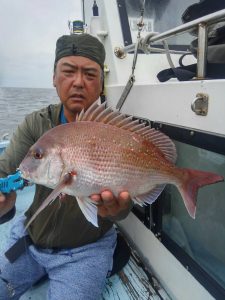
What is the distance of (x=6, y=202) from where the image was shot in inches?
70.3

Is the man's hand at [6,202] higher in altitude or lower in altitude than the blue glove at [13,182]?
lower

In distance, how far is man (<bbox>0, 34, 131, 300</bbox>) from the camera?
6.23ft

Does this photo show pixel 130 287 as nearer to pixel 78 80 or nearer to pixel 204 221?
pixel 204 221

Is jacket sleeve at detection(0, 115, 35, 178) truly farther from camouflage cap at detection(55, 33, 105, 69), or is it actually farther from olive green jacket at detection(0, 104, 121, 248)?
camouflage cap at detection(55, 33, 105, 69)

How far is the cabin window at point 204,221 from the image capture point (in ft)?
4.87

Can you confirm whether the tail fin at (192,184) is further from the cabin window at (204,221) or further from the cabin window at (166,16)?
the cabin window at (166,16)

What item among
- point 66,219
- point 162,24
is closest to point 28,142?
point 66,219

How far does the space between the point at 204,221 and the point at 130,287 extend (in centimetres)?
83

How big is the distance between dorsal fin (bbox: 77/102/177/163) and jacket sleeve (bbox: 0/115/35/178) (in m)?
0.80

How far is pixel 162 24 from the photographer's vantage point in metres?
3.24

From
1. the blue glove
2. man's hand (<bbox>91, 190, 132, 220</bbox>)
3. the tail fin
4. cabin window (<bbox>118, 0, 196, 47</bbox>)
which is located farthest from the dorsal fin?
cabin window (<bbox>118, 0, 196, 47</bbox>)

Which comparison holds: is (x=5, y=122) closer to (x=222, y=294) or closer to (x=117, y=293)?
(x=117, y=293)

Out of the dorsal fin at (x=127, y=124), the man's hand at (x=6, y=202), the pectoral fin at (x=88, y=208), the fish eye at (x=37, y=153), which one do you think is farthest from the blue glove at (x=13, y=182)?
the dorsal fin at (x=127, y=124)

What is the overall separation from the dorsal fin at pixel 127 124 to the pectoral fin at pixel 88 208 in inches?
14.9
